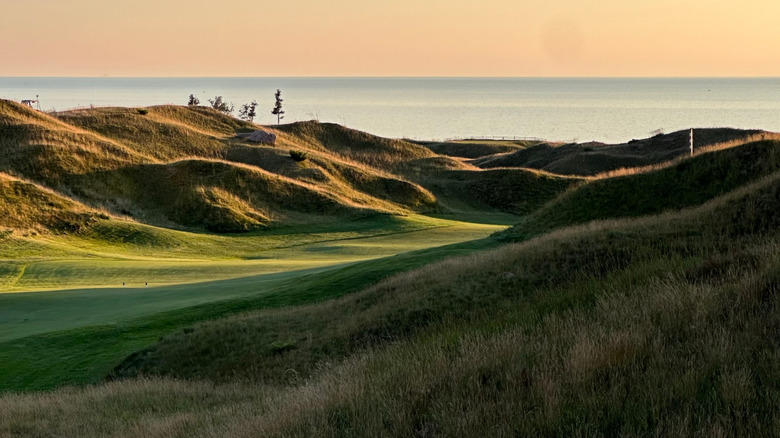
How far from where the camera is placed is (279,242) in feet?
150

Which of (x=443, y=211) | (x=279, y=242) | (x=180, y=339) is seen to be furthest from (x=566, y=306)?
(x=443, y=211)

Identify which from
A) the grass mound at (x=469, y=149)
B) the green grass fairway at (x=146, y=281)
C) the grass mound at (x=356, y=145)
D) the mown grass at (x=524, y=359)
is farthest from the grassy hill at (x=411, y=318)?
the grass mound at (x=469, y=149)

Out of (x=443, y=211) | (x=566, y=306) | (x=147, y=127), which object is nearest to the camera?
(x=566, y=306)

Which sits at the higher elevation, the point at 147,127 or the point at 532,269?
the point at 147,127

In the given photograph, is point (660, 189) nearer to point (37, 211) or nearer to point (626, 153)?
point (37, 211)

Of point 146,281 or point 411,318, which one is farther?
point 146,281

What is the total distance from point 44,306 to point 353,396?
2065 cm

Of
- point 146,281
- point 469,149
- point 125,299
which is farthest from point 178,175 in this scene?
point 469,149

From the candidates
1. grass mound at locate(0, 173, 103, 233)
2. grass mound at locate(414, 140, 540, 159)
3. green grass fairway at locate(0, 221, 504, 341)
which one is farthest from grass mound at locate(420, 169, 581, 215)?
grass mound at locate(0, 173, 103, 233)

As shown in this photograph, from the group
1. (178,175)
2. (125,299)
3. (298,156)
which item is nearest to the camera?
(125,299)

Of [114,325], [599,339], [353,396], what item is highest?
[599,339]

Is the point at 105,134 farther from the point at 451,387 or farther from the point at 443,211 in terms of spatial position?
the point at 451,387

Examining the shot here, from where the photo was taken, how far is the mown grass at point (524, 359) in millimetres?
6051

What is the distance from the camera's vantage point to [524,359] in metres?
7.45
